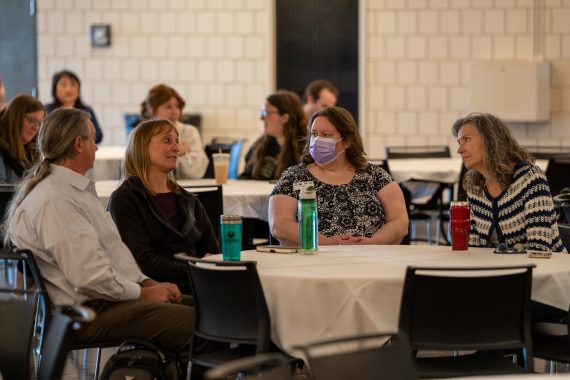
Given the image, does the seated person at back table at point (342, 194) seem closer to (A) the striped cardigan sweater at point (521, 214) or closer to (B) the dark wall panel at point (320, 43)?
(A) the striped cardigan sweater at point (521, 214)

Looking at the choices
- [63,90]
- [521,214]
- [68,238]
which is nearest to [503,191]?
[521,214]

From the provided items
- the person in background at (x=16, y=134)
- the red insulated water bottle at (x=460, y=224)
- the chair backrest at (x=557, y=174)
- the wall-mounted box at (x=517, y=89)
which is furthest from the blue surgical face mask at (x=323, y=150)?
the wall-mounted box at (x=517, y=89)

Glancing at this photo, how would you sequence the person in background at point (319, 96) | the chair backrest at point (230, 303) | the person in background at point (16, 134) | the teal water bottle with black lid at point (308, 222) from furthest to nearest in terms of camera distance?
the person in background at point (319, 96)
the person in background at point (16, 134)
the teal water bottle with black lid at point (308, 222)
the chair backrest at point (230, 303)

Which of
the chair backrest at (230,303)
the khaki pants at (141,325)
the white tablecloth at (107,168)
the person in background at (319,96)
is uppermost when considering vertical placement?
the person in background at (319,96)

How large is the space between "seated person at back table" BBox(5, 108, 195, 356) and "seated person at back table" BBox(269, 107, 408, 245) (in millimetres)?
834

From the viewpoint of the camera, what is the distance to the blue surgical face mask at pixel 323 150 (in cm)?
501

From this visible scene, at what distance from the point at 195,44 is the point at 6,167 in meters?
4.96

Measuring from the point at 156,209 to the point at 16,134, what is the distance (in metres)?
2.35

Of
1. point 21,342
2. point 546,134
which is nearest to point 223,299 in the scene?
point 21,342

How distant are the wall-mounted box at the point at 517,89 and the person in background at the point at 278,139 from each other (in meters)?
3.77

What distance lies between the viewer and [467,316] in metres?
3.61

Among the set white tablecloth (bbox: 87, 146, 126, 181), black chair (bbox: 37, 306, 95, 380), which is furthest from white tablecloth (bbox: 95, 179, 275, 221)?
black chair (bbox: 37, 306, 95, 380)

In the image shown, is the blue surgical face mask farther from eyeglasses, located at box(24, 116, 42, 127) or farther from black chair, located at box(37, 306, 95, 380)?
eyeglasses, located at box(24, 116, 42, 127)

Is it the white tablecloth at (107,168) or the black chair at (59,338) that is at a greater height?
the white tablecloth at (107,168)
